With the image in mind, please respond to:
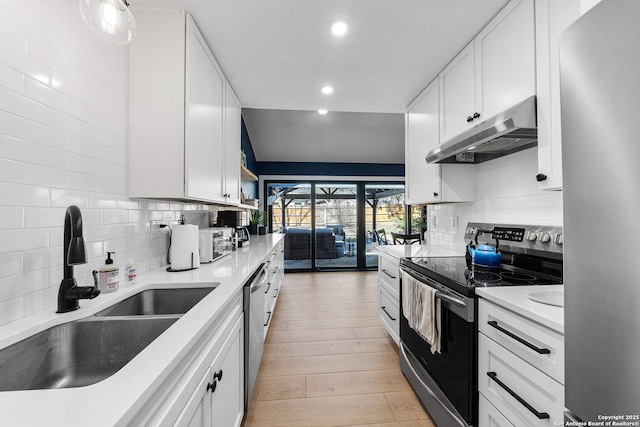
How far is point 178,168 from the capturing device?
1595mm

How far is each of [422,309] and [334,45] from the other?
189cm

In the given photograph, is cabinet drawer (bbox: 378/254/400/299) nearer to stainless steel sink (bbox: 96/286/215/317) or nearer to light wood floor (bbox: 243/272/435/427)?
light wood floor (bbox: 243/272/435/427)

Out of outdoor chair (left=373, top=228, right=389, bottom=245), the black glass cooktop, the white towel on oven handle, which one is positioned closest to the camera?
the black glass cooktop

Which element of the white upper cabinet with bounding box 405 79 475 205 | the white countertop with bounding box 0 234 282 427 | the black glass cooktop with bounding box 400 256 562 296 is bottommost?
the white countertop with bounding box 0 234 282 427

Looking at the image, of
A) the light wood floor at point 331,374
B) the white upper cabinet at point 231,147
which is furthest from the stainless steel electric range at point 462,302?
the white upper cabinet at point 231,147

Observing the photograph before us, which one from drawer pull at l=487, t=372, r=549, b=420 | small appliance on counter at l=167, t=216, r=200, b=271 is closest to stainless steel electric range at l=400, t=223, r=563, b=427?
drawer pull at l=487, t=372, r=549, b=420

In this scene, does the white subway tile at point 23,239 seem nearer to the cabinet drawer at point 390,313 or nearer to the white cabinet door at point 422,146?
the cabinet drawer at point 390,313

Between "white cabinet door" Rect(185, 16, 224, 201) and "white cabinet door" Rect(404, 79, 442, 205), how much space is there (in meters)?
1.83

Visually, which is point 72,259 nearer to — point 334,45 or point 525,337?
point 525,337

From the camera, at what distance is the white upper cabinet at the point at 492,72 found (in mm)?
1429

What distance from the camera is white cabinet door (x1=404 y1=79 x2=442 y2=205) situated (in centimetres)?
236

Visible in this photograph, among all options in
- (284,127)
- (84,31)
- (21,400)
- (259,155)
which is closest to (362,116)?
(284,127)

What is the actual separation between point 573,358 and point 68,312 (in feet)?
5.52

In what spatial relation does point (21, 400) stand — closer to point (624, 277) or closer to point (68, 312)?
point (68, 312)
